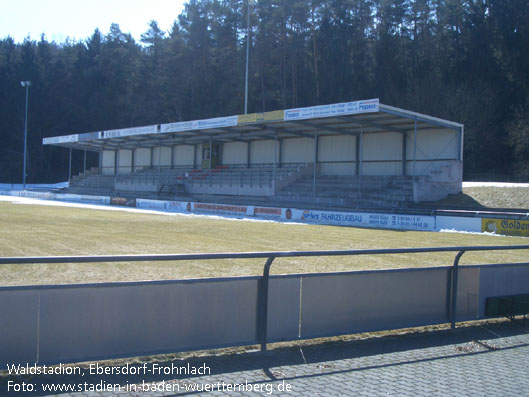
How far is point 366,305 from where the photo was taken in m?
6.63

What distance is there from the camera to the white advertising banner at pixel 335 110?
30.8m

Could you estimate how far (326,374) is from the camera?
530cm

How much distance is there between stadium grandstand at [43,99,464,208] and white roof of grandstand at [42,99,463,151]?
0.24 ft

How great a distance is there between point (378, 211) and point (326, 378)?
2506cm

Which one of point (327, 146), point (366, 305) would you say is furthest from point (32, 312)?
point (327, 146)

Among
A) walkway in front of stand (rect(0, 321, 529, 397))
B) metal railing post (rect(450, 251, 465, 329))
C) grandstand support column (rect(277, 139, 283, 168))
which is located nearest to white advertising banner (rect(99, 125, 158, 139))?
grandstand support column (rect(277, 139, 283, 168))

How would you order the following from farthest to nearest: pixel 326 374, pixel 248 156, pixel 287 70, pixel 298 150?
1. pixel 287 70
2. pixel 248 156
3. pixel 298 150
4. pixel 326 374

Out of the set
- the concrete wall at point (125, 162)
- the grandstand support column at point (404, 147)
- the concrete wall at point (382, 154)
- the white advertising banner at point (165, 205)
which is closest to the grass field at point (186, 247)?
the white advertising banner at point (165, 205)

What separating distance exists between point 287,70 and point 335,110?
40.8m

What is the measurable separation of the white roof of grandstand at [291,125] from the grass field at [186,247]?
11700 mm

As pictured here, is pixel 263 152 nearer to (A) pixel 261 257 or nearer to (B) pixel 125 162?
(B) pixel 125 162

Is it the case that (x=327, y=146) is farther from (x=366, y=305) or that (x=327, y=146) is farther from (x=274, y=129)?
(x=366, y=305)

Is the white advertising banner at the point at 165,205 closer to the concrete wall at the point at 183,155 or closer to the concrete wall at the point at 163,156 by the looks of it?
the concrete wall at the point at 183,155

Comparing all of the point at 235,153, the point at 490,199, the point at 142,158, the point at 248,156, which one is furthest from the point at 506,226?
the point at 142,158
